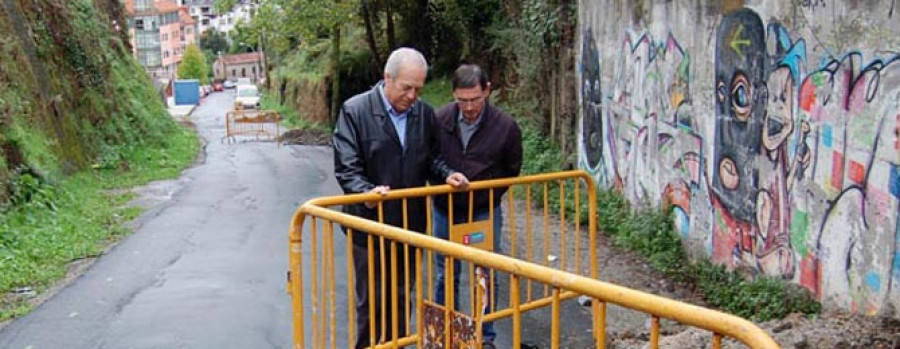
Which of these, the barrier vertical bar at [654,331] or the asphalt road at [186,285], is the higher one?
the barrier vertical bar at [654,331]

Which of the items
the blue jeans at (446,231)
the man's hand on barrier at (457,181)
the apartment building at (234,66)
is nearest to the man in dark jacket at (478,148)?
the blue jeans at (446,231)

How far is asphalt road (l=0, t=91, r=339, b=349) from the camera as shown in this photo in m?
6.65

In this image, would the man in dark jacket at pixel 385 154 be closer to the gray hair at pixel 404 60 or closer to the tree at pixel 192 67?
the gray hair at pixel 404 60

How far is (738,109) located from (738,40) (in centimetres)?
57

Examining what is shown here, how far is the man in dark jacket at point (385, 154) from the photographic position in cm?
471

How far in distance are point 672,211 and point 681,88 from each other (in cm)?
122

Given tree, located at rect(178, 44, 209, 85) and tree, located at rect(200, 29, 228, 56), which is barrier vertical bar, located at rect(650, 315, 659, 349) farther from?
tree, located at rect(200, 29, 228, 56)

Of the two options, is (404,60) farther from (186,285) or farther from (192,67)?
(192,67)

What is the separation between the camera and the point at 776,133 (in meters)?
6.53

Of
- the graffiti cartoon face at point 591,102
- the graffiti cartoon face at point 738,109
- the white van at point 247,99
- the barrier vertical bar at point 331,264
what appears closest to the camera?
the barrier vertical bar at point 331,264

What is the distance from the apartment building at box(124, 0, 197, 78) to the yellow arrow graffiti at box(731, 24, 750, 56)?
299 ft

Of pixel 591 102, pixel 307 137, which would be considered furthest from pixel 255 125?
pixel 591 102

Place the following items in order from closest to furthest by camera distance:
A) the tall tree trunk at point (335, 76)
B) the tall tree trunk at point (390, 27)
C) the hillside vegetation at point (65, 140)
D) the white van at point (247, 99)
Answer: the hillside vegetation at point (65, 140) < the tall tree trunk at point (390, 27) < the tall tree trunk at point (335, 76) < the white van at point (247, 99)

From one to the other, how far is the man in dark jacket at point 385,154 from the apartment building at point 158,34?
92502 millimetres
